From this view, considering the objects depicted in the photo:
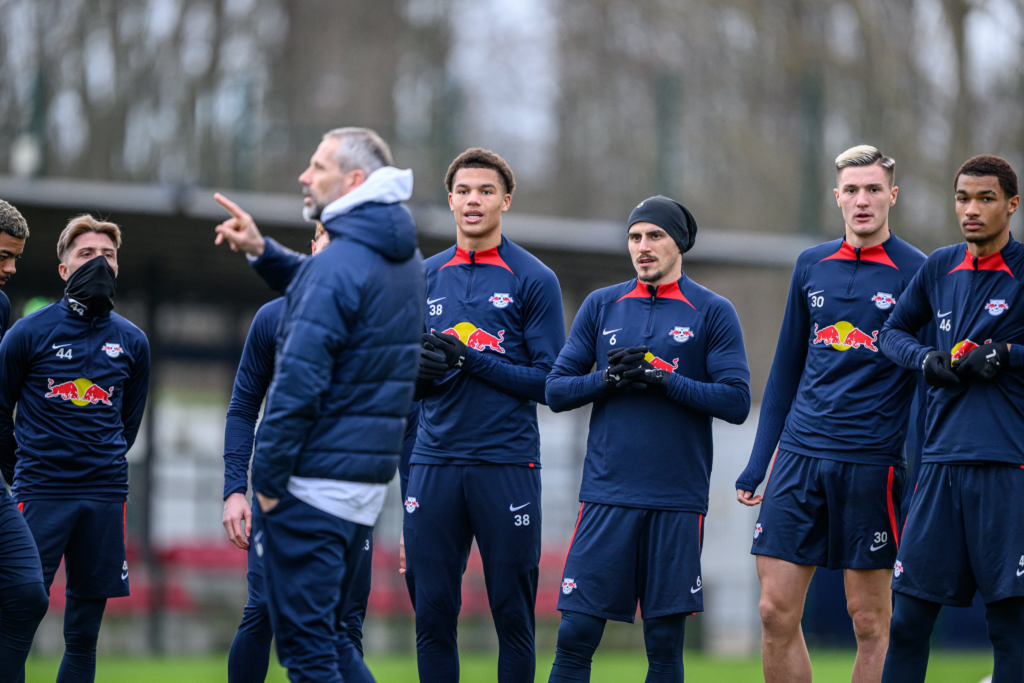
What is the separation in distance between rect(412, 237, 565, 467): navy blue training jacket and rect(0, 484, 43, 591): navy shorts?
5.83ft

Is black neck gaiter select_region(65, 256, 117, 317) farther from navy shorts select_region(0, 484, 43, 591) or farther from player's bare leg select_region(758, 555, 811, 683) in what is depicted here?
player's bare leg select_region(758, 555, 811, 683)

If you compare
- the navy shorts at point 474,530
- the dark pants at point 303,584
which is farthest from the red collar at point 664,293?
the dark pants at point 303,584

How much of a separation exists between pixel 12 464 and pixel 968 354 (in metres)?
4.67

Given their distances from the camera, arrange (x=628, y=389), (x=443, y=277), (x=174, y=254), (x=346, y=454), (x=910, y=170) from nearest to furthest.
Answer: (x=346, y=454), (x=628, y=389), (x=443, y=277), (x=174, y=254), (x=910, y=170)

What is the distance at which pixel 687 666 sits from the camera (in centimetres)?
1236

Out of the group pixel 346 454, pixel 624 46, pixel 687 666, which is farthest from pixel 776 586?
pixel 624 46

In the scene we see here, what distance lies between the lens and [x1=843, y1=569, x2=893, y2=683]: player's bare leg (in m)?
5.55

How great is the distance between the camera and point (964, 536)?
5.02 metres

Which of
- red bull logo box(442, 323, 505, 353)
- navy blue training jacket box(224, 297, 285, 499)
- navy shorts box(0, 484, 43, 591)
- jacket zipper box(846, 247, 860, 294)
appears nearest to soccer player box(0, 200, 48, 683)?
navy shorts box(0, 484, 43, 591)

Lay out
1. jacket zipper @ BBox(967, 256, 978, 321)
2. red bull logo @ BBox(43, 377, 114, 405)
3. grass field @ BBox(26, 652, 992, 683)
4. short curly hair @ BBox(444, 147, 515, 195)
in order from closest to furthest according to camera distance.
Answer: jacket zipper @ BBox(967, 256, 978, 321), short curly hair @ BBox(444, 147, 515, 195), red bull logo @ BBox(43, 377, 114, 405), grass field @ BBox(26, 652, 992, 683)

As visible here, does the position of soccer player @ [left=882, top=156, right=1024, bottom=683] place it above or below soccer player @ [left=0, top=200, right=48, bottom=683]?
above

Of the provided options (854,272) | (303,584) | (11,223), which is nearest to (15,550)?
(11,223)

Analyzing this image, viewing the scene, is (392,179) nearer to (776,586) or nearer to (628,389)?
(628,389)

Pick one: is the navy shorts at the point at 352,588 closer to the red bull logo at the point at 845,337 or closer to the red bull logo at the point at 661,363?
the red bull logo at the point at 661,363
